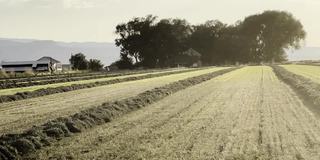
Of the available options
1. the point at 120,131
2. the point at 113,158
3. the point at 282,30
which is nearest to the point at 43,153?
the point at 113,158

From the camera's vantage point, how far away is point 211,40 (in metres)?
135

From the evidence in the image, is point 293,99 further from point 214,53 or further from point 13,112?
point 214,53

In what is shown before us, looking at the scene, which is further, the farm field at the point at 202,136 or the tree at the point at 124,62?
the tree at the point at 124,62

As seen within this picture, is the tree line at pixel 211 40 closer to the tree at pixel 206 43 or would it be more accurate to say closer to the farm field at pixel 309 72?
the tree at pixel 206 43

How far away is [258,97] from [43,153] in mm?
16267

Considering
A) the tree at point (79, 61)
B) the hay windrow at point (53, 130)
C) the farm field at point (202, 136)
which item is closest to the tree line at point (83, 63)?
the tree at point (79, 61)

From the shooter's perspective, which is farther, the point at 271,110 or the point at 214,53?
the point at 214,53

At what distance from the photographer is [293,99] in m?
25.5

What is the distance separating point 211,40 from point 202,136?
122 m

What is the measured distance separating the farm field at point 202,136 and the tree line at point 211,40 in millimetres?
93860

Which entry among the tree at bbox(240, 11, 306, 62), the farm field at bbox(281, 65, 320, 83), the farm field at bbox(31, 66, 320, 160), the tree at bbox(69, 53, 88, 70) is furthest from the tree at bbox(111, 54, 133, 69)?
the farm field at bbox(31, 66, 320, 160)

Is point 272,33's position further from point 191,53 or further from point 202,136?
point 202,136

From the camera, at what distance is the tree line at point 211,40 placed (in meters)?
117

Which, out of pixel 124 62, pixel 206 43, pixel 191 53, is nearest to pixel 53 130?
pixel 124 62
